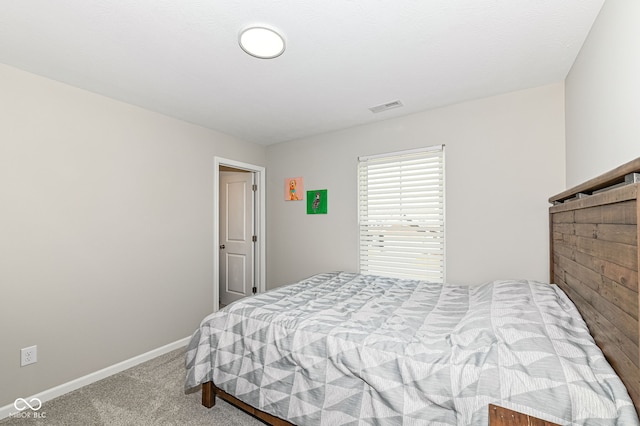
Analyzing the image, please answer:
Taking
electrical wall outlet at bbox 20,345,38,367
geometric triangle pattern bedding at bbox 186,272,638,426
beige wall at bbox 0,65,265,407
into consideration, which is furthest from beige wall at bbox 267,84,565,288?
electrical wall outlet at bbox 20,345,38,367

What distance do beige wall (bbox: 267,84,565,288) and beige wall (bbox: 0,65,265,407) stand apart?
1627 mm

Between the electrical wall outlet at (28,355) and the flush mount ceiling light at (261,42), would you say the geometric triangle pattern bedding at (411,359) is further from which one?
the flush mount ceiling light at (261,42)

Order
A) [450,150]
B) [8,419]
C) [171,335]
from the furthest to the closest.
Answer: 1. [171,335]
2. [450,150]
3. [8,419]

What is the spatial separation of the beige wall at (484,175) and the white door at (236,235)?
120 cm

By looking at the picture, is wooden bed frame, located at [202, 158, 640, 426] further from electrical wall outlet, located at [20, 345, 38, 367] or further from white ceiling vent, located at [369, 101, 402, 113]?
electrical wall outlet, located at [20, 345, 38, 367]

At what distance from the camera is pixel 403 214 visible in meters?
3.14

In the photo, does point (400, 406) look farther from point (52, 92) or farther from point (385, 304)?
point (52, 92)

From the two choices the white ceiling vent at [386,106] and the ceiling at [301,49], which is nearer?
the ceiling at [301,49]

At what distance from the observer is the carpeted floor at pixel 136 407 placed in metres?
1.98

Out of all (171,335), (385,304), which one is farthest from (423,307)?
(171,335)

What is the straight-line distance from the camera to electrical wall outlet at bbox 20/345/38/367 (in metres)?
2.13

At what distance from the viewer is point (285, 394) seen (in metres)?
1.71

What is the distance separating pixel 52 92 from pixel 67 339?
1.90m

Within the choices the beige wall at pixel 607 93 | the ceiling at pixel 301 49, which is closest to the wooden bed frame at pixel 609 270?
the beige wall at pixel 607 93
